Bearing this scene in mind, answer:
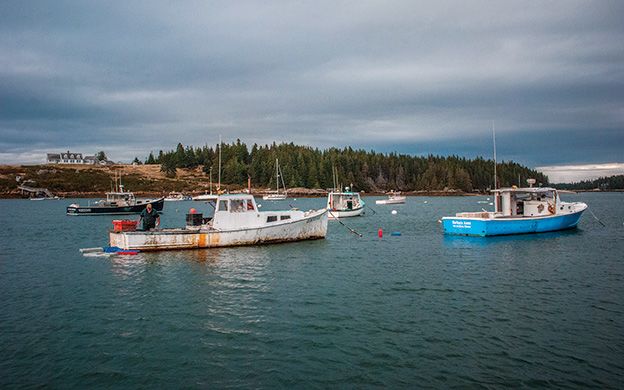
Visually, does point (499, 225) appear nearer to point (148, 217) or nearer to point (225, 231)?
point (225, 231)

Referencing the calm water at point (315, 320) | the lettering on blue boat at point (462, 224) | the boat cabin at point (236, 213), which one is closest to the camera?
the calm water at point (315, 320)

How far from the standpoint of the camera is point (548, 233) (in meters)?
45.4

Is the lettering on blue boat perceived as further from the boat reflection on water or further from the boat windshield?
the boat windshield

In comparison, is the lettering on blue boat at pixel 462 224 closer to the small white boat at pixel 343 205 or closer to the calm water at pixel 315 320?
the calm water at pixel 315 320

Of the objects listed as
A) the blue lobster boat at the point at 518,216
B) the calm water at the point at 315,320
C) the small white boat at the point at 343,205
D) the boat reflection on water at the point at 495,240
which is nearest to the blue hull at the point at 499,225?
the blue lobster boat at the point at 518,216

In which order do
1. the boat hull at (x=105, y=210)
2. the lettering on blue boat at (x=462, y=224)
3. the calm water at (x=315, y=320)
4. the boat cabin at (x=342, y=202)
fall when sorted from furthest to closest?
the boat hull at (x=105, y=210)
the boat cabin at (x=342, y=202)
the lettering on blue boat at (x=462, y=224)
the calm water at (x=315, y=320)

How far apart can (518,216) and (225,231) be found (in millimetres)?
26664

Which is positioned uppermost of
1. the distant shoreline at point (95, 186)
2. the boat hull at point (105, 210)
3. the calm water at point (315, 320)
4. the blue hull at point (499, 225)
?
the distant shoreline at point (95, 186)

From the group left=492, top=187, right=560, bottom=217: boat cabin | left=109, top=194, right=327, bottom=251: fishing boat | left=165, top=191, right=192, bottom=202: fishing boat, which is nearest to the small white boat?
left=492, top=187, right=560, bottom=217: boat cabin

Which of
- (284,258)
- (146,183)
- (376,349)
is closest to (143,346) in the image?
(376,349)

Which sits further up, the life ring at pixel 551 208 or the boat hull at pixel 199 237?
the life ring at pixel 551 208

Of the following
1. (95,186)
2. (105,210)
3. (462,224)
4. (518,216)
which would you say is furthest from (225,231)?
(95,186)

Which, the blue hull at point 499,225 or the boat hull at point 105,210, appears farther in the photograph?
the boat hull at point 105,210

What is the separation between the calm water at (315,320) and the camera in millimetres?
12469
